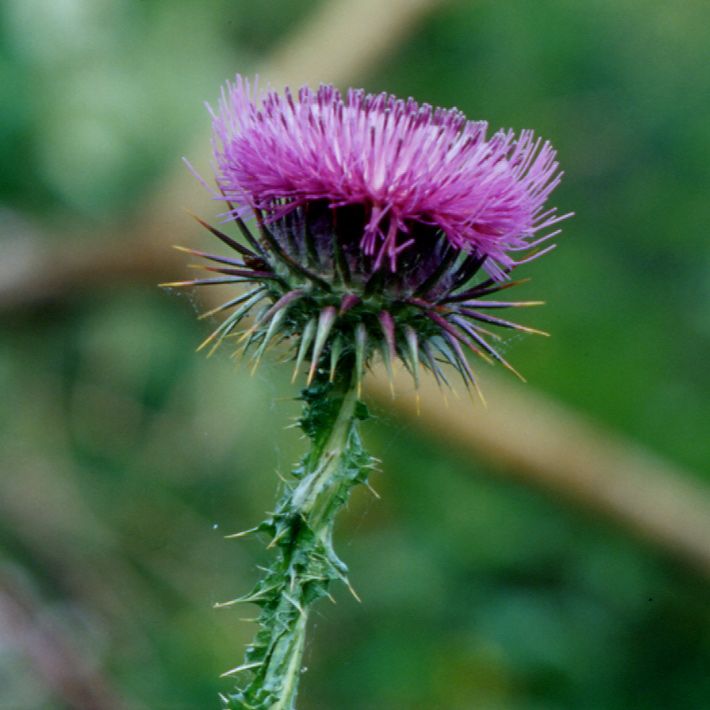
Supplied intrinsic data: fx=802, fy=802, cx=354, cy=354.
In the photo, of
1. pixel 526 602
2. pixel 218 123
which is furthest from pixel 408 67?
pixel 218 123

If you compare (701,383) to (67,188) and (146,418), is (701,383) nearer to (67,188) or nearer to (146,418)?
(146,418)

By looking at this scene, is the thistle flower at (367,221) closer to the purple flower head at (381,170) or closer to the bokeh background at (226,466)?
the purple flower head at (381,170)

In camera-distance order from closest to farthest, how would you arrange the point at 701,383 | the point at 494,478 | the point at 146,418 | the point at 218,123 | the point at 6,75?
the point at 218,123
the point at 494,478
the point at 6,75
the point at 146,418
the point at 701,383

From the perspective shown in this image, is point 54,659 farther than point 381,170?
Yes

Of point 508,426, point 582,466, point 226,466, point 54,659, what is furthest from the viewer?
point 226,466

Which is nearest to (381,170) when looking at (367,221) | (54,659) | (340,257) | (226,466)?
(367,221)

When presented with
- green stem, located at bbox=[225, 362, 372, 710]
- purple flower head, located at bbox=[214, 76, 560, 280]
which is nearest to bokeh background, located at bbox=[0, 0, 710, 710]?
green stem, located at bbox=[225, 362, 372, 710]

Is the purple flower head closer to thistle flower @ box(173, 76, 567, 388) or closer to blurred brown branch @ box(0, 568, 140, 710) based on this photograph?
thistle flower @ box(173, 76, 567, 388)

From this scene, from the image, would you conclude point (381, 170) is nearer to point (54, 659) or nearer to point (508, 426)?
point (54, 659)
